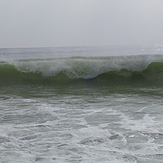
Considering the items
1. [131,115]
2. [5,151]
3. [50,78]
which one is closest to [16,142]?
[5,151]

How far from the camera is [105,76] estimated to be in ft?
48.7

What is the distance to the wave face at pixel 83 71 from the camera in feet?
47.7

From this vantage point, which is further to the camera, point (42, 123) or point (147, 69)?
point (147, 69)

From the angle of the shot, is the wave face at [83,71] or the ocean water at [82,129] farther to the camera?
the wave face at [83,71]

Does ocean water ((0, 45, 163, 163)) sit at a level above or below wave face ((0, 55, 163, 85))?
below

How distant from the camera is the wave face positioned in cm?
1454

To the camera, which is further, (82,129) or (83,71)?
(83,71)

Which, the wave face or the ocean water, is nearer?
the ocean water

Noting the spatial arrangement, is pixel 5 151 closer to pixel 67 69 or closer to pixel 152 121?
pixel 152 121

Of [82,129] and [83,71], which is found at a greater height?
[83,71]

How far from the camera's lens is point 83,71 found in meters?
15.4

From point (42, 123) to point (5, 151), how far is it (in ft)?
5.62

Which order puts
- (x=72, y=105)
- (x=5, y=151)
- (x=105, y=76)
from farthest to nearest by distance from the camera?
1. (x=105, y=76)
2. (x=72, y=105)
3. (x=5, y=151)

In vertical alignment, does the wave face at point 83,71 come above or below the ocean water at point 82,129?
above
